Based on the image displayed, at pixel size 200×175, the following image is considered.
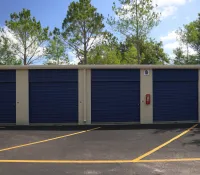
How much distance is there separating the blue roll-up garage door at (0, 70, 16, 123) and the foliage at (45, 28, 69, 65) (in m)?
18.7

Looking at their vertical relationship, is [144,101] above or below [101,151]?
above

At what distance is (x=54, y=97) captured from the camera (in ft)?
48.7

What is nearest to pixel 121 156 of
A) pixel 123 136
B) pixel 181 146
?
pixel 181 146

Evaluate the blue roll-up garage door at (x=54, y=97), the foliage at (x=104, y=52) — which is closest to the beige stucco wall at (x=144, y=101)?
the blue roll-up garage door at (x=54, y=97)

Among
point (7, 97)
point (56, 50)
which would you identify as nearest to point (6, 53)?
point (56, 50)

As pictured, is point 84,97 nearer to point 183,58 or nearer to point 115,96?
point 115,96

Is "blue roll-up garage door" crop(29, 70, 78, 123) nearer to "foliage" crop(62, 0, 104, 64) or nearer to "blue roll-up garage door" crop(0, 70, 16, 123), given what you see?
"blue roll-up garage door" crop(0, 70, 16, 123)

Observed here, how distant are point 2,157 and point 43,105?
7.00m

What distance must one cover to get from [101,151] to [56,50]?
27.6 metres

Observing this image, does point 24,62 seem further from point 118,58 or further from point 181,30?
point 181,30

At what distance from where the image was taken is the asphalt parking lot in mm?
6773

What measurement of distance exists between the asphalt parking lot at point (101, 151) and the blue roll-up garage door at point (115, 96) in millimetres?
2260

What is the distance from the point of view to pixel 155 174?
638 cm

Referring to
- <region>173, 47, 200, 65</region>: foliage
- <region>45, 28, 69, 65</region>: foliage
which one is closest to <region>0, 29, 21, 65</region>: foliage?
<region>45, 28, 69, 65</region>: foliage
